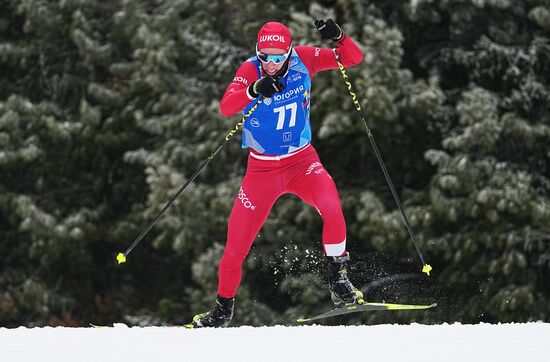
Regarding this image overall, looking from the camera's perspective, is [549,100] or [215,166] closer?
[549,100]

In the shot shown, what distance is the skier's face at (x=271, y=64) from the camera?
5.76m

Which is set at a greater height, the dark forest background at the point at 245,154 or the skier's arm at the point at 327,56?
the skier's arm at the point at 327,56

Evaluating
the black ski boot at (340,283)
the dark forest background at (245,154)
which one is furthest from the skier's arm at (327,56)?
the dark forest background at (245,154)

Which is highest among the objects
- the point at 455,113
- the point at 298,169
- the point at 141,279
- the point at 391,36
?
the point at 298,169

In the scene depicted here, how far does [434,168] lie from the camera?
13305 mm

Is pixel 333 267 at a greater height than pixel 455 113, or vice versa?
pixel 333 267

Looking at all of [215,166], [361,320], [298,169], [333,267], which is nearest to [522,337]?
[333,267]

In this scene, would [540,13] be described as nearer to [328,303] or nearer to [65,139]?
[328,303]

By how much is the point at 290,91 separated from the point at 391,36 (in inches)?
250


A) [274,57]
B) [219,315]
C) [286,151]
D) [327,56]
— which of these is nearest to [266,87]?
[274,57]

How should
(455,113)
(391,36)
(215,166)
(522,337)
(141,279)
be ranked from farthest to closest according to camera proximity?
(141,279) → (215,166) → (455,113) → (391,36) → (522,337)

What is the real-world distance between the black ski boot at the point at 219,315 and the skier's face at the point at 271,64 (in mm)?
1425

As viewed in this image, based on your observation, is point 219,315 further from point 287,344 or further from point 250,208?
point 287,344

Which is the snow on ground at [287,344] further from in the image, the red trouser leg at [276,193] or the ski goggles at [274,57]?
the ski goggles at [274,57]
